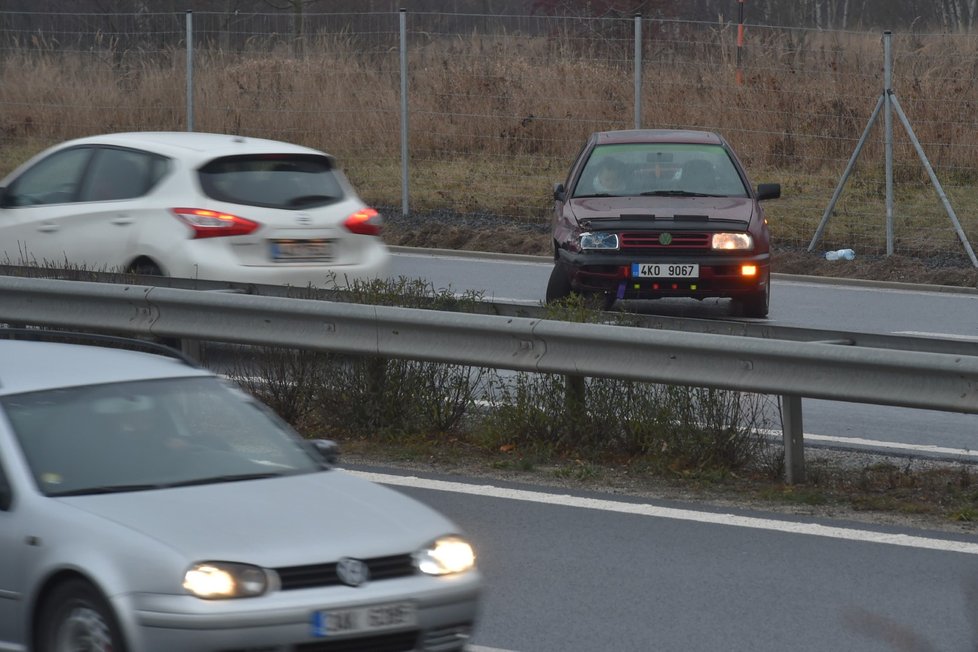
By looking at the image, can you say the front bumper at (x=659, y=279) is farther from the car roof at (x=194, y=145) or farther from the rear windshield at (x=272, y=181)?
the car roof at (x=194, y=145)

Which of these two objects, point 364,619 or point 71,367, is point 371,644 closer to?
point 364,619

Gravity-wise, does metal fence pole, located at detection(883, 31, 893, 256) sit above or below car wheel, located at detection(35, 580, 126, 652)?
above

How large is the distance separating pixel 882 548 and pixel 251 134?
19943 mm

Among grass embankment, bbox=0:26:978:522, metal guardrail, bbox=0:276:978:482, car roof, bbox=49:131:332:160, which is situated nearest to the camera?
metal guardrail, bbox=0:276:978:482

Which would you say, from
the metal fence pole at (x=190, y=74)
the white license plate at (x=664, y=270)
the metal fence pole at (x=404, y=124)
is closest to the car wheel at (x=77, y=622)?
the white license plate at (x=664, y=270)

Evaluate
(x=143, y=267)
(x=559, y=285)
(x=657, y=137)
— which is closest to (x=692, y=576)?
(x=143, y=267)

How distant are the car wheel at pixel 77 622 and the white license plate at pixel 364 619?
23.4 inches

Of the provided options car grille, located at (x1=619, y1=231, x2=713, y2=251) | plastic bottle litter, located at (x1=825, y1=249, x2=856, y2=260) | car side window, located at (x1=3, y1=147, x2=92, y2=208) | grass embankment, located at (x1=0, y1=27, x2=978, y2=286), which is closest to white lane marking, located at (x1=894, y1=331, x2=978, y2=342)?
car grille, located at (x1=619, y1=231, x2=713, y2=251)

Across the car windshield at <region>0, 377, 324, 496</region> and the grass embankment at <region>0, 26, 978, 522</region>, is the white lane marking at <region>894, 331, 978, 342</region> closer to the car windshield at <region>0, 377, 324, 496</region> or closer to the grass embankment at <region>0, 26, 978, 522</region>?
the grass embankment at <region>0, 26, 978, 522</region>

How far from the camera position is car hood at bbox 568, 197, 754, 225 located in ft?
47.2

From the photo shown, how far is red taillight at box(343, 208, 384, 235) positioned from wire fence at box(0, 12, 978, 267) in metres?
7.80

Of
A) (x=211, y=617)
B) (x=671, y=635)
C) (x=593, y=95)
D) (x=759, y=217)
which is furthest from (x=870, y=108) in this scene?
(x=211, y=617)

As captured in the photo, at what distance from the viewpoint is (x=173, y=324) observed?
10586mm

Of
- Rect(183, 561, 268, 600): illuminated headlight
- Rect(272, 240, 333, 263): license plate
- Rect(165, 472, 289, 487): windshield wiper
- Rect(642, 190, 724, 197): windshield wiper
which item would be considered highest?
Rect(642, 190, 724, 197): windshield wiper
